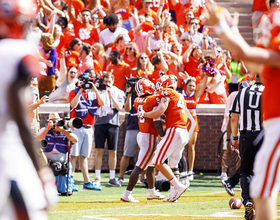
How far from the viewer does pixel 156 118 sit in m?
8.34

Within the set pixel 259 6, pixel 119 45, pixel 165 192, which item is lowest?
pixel 165 192

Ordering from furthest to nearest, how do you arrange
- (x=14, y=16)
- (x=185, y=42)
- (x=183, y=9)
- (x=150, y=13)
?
(x=183, y=9) < (x=150, y=13) < (x=185, y=42) < (x=14, y=16)

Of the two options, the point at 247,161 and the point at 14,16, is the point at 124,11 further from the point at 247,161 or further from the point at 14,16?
the point at 14,16

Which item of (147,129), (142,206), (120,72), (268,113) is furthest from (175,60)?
(268,113)

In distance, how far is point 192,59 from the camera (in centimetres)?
1250

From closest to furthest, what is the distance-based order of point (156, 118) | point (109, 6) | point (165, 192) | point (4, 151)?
point (4, 151)
point (156, 118)
point (165, 192)
point (109, 6)

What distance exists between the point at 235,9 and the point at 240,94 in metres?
12.7

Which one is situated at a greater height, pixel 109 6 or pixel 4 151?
pixel 109 6

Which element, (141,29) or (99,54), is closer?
(99,54)

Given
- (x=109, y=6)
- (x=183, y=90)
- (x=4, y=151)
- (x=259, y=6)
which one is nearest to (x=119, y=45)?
(x=183, y=90)

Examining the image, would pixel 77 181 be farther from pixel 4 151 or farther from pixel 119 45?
pixel 4 151

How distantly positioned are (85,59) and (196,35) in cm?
364

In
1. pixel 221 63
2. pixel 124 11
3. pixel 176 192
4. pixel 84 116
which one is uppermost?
pixel 124 11

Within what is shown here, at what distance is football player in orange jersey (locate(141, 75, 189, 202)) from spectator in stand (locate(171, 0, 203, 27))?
7.49 m
